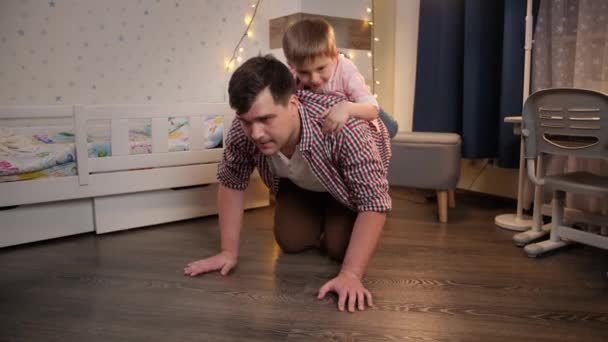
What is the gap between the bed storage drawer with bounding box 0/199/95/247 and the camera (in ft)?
6.16

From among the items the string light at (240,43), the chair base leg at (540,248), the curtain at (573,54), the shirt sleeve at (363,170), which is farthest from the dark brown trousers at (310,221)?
the string light at (240,43)

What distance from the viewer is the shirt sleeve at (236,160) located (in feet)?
5.09

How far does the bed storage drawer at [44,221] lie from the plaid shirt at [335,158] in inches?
31.8

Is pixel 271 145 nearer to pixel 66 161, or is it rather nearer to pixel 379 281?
Result: pixel 379 281

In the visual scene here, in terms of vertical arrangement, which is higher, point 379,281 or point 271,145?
point 271,145

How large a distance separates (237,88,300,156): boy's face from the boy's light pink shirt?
13.6 inches

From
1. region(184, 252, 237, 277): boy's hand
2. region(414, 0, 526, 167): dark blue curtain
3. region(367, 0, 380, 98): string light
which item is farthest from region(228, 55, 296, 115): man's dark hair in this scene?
region(367, 0, 380, 98): string light

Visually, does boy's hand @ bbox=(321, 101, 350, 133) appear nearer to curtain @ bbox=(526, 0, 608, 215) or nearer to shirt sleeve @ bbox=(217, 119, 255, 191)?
shirt sleeve @ bbox=(217, 119, 255, 191)

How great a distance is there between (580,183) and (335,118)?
0.97m

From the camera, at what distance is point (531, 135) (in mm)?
1875

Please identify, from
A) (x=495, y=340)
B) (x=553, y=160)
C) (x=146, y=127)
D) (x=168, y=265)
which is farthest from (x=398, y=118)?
(x=495, y=340)

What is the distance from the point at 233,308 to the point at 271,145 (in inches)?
18.2

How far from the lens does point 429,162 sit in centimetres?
233

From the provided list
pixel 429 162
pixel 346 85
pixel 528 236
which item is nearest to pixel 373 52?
pixel 429 162
